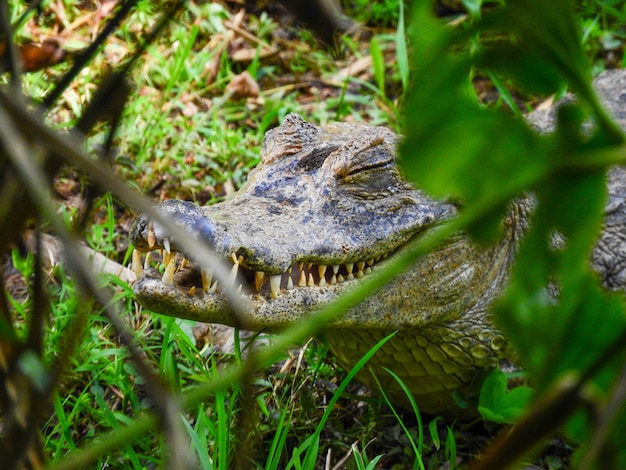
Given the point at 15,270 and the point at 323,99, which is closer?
the point at 15,270

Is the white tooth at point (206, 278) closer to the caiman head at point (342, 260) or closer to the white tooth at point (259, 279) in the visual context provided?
the caiman head at point (342, 260)

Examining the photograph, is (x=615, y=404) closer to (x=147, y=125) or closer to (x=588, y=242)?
(x=588, y=242)

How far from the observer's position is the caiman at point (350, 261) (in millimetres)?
2061

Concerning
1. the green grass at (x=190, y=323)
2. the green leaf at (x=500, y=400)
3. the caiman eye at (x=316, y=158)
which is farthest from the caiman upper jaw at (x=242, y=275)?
the green leaf at (x=500, y=400)

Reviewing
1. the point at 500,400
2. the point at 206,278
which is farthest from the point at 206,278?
the point at 500,400

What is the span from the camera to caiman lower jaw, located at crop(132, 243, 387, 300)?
78.9 inches

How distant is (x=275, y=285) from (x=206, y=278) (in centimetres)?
23

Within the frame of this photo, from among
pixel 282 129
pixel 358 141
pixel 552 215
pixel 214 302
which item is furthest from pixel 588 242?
pixel 282 129

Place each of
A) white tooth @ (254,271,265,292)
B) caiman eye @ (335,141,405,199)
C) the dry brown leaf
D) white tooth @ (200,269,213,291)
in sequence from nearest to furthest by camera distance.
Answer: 1. white tooth @ (200,269,213,291)
2. white tooth @ (254,271,265,292)
3. caiman eye @ (335,141,405,199)
4. the dry brown leaf

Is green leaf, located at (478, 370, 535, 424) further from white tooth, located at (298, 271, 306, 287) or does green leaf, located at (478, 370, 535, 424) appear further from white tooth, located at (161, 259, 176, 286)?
white tooth, located at (161, 259, 176, 286)

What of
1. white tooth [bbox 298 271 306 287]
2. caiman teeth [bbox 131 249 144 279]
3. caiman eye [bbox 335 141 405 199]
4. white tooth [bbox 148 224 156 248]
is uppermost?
caiman eye [bbox 335 141 405 199]

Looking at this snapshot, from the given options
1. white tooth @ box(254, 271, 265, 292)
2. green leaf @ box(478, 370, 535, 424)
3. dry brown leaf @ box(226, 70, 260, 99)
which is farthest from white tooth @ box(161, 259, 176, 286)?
dry brown leaf @ box(226, 70, 260, 99)

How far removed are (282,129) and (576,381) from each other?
2447 mm

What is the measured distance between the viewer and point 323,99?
462 cm
